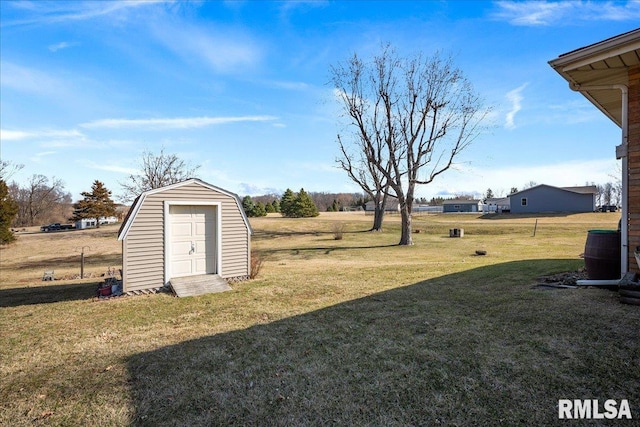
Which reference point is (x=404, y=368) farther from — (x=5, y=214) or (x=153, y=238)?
(x=5, y=214)

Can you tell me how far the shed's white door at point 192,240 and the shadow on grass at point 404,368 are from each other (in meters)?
4.64

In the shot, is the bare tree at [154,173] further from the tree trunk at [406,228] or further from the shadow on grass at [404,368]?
the shadow on grass at [404,368]

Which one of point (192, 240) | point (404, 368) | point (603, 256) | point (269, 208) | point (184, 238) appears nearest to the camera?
point (404, 368)

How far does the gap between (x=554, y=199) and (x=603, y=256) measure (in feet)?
162

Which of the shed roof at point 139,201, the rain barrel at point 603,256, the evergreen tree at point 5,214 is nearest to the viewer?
the rain barrel at point 603,256

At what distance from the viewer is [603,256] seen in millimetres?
6488

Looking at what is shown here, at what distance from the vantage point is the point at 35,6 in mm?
8648

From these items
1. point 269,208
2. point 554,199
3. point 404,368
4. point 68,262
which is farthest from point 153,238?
point 269,208

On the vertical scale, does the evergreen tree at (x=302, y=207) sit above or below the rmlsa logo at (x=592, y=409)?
above

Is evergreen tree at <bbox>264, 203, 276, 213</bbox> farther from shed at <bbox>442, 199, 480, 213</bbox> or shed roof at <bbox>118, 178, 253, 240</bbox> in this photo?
shed roof at <bbox>118, 178, 253, 240</bbox>

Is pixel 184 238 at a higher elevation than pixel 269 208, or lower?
lower

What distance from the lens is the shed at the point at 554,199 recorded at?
148 ft

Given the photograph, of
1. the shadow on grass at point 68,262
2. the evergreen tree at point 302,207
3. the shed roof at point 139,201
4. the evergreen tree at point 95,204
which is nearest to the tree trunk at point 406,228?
the shed roof at point 139,201

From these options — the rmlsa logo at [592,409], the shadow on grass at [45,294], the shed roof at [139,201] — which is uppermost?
the shed roof at [139,201]
